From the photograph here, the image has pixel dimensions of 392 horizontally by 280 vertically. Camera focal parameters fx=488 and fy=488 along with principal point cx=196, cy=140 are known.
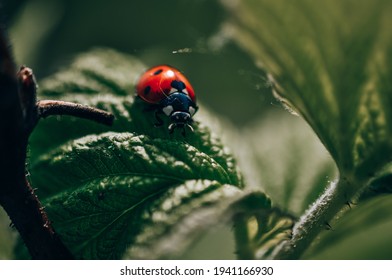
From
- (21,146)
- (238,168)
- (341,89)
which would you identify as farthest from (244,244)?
(21,146)

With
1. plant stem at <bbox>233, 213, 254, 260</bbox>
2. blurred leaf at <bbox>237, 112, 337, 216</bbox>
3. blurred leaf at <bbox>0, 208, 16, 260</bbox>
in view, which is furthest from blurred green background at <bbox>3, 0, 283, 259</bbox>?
plant stem at <bbox>233, 213, 254, 260</bbox>

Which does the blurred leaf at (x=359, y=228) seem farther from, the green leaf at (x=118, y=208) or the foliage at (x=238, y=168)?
the green leaf at (x=118, y=208)

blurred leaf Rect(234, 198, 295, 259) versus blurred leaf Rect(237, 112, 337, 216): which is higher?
blurred leaf Rect(234, 198, 295, 259)

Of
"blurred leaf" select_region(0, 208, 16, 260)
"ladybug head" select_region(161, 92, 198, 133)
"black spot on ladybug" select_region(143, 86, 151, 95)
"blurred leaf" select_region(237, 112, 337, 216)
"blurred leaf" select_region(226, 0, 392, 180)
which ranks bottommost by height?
"blurred leaf" select_region(237, 112, 337, 216)

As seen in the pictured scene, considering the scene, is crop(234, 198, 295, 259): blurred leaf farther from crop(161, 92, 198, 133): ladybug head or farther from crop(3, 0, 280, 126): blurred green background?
crop(3, 0, 280, 126): blurred green background

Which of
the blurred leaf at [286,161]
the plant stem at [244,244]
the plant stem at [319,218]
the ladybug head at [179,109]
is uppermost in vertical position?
the ladybug head at [179,109]

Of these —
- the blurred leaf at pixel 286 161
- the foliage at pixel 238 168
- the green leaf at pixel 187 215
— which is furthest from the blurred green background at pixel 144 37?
the green leaf at pixel 187 215

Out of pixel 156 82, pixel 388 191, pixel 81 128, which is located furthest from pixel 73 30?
pixel 388 191

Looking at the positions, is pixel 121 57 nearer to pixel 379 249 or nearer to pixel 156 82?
pixel 156 82
